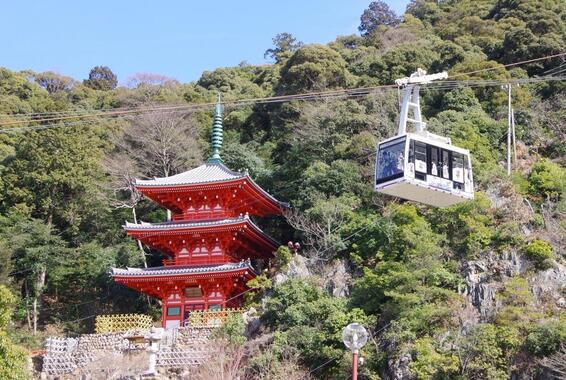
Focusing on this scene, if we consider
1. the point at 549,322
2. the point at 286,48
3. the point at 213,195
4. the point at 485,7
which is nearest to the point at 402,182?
the point at 549,322

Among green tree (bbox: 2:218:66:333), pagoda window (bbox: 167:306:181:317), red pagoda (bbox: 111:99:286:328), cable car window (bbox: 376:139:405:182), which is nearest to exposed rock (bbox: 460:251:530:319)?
cable car window (bbox: 376:139:405:182)

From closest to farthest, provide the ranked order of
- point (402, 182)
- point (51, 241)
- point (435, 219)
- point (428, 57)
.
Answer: point (402, 182)
point (435, 219)
point (51, 241)
point (428, 57)

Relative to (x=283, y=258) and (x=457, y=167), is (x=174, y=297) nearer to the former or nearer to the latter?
(x=283, y=258)

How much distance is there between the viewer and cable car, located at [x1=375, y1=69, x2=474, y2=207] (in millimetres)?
21672

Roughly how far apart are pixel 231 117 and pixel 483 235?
23514 millimetres

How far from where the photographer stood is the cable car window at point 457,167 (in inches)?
903

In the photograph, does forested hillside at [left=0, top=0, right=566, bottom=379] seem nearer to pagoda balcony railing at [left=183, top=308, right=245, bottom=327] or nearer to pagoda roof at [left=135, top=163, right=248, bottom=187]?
pagoda balcony railing at [left=183, top=308, right=245, bottom=327]

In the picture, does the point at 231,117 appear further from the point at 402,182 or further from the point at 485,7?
the point at 402,182

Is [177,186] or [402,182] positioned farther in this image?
[177,186]

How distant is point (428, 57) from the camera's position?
47.7 meters

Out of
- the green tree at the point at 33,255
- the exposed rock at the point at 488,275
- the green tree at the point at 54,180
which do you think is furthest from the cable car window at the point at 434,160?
the green tree at the point at 54,180

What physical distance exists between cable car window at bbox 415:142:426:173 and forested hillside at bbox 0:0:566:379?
5533mm

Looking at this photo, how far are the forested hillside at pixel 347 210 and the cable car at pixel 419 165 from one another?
435cm

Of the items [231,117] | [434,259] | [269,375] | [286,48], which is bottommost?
[269,375]
